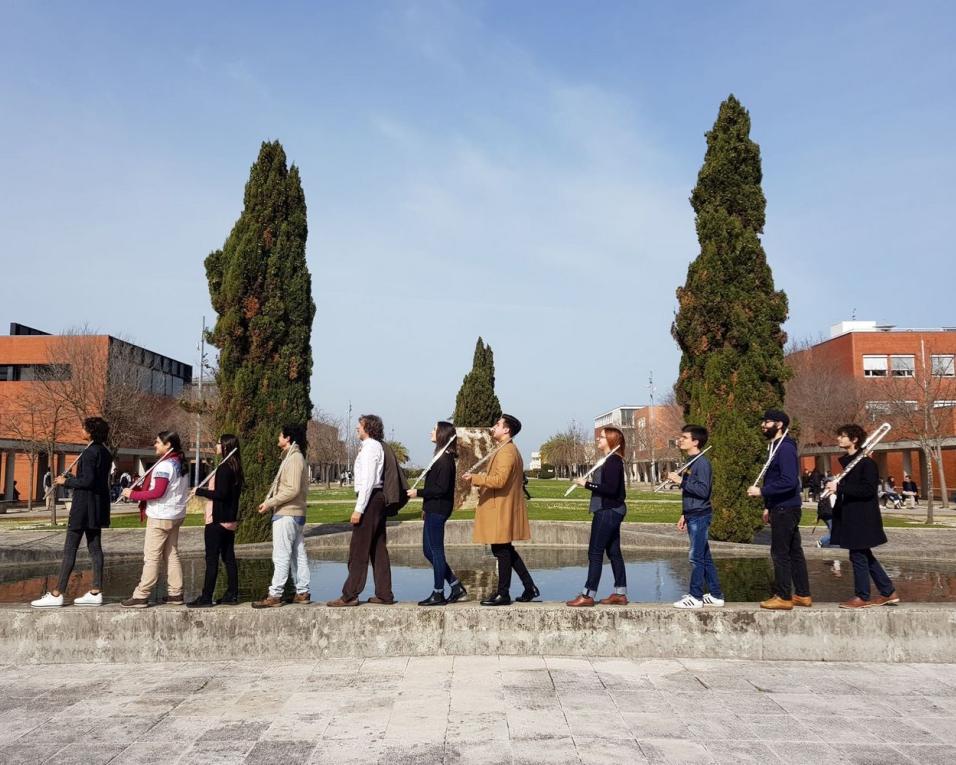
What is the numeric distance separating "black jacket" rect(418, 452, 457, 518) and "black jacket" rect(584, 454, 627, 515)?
4.41 feet

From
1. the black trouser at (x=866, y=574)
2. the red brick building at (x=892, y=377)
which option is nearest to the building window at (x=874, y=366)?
the red brick building at (x=892, y=377)

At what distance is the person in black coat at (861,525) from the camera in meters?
6.40

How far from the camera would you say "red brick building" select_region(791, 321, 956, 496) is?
120 ft

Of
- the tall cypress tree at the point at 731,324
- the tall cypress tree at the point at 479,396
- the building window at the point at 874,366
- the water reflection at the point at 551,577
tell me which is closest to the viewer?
the water reflection at the point at 551,577

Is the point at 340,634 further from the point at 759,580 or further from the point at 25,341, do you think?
the point at 25,341

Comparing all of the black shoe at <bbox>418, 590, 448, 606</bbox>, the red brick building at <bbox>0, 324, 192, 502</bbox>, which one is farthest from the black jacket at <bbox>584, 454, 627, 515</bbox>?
the red brick building at <bbox>0, 324, 192, 502</bbox>

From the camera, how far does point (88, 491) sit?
6891mm

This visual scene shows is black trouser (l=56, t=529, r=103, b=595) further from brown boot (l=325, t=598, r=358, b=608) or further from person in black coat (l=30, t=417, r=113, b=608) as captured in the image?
brown boot (l=325, t=598, r=358, b=608)

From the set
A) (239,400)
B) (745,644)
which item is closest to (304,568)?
(745,644)

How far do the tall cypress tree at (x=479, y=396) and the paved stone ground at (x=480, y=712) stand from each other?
28820 millimetres

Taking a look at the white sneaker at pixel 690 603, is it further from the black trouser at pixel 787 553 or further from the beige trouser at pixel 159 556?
the beige trouser at pixel 159 556

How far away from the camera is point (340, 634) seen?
6.37 metres

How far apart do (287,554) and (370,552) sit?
0.78 metres

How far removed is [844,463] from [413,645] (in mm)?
4418
